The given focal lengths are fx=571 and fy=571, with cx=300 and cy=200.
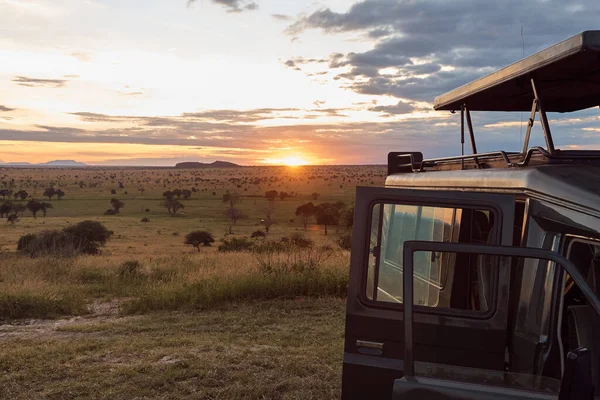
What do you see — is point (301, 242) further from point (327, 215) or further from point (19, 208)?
point (19, 208)

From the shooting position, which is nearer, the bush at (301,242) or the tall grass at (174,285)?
the tall grass at (174,285)

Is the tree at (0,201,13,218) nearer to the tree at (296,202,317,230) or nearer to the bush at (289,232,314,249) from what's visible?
the tree at (296,202,317,230)

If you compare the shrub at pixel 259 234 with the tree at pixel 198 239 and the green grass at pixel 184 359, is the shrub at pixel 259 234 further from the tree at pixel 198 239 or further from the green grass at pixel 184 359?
the green grass at pixel 184 359

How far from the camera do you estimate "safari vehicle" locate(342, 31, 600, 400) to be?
244cm

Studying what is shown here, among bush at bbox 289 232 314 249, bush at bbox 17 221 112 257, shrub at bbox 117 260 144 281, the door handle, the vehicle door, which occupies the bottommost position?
bush at bbox 17 221 112 257

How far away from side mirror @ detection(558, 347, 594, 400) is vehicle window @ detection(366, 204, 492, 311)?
145 cm

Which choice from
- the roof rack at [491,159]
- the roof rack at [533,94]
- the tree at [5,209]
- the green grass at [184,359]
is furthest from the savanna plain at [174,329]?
the tree at [5,209]

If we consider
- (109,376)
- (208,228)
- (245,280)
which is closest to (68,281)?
(245,280)

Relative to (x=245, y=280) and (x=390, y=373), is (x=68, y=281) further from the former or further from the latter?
(x=390, y=373)

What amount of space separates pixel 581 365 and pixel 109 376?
588 centimetres

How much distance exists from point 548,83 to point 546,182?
70.4 inches

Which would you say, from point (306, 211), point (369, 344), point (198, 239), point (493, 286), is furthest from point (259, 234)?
point (493, 286)

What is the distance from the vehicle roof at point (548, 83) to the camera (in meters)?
2.99

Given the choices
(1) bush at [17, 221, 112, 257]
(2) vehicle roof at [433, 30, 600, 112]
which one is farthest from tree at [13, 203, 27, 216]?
(2) vehicle roof at [433, 30, 600, 112]
